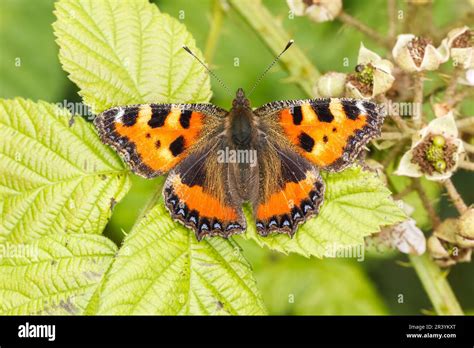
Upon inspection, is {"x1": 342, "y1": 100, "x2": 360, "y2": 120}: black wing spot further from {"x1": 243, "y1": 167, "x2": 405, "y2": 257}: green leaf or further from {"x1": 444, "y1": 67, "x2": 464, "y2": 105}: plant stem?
{"x1": 444, "y1": 67, "x2": 464, "y2": 105}: plant stem

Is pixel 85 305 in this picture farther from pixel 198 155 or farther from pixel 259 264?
pixel 259 264

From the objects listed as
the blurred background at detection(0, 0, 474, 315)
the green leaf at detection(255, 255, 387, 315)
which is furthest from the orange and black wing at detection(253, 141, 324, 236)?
the green leaf at detection(255, 255, 387, 315)

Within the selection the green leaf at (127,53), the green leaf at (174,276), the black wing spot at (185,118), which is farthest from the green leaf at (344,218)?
the green leaf at (127,53)

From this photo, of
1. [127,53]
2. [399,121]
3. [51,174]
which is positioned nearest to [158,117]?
[127,53]

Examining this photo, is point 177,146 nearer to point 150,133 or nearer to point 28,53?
point 150,133

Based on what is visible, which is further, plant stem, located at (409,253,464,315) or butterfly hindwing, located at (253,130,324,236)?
plant stem, located at (409,253,464,315)

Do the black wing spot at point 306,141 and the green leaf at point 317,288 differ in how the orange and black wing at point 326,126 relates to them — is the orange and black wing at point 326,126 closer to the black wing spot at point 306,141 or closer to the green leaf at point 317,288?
the black wing spot at point 306,141

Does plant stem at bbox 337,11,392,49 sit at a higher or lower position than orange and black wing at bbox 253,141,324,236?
higher
